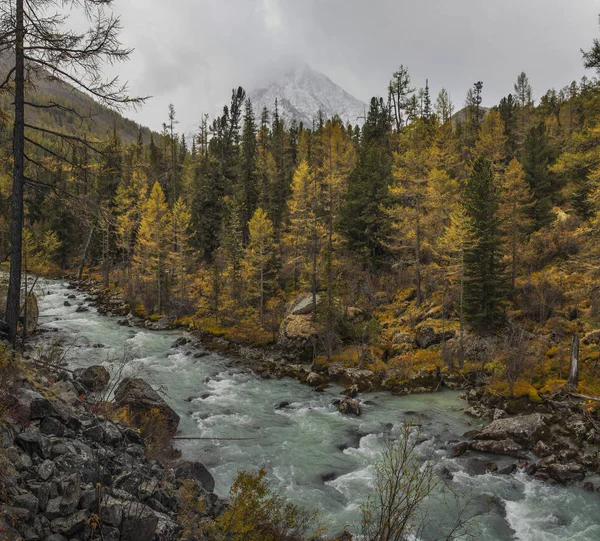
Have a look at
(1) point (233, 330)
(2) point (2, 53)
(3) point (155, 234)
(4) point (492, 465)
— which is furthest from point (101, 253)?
(4) point (492, 465)

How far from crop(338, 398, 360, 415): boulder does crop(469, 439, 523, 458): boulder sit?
571 centimetres

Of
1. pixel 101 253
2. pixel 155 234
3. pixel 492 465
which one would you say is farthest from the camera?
pixel 101 253

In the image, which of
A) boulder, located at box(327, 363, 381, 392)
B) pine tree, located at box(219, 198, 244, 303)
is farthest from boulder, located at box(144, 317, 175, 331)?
boulder, located at box(327, 363, 381, 392)

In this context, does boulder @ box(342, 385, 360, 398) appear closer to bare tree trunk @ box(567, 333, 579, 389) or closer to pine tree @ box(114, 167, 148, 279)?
bare tree trunk @ box(567, 333, 579, 389)

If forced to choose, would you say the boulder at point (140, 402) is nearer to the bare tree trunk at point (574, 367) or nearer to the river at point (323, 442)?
the river at point (323, 442)

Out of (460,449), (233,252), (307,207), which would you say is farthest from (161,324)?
(460,449)

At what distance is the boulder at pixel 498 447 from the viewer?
1548 centimetres

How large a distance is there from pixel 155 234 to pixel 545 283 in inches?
1421

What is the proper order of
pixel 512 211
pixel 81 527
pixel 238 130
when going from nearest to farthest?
pixel 81 527 < pixel 512 211 < pixel 238 130

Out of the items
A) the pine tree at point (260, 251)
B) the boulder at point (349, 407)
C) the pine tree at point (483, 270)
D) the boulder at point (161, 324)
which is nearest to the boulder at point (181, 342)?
the boulder at point (161, 324)

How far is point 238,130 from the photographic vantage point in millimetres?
53000

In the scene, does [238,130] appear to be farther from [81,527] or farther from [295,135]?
[81,527]

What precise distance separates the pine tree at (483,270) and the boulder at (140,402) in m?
19.9

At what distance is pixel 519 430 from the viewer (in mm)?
16438
